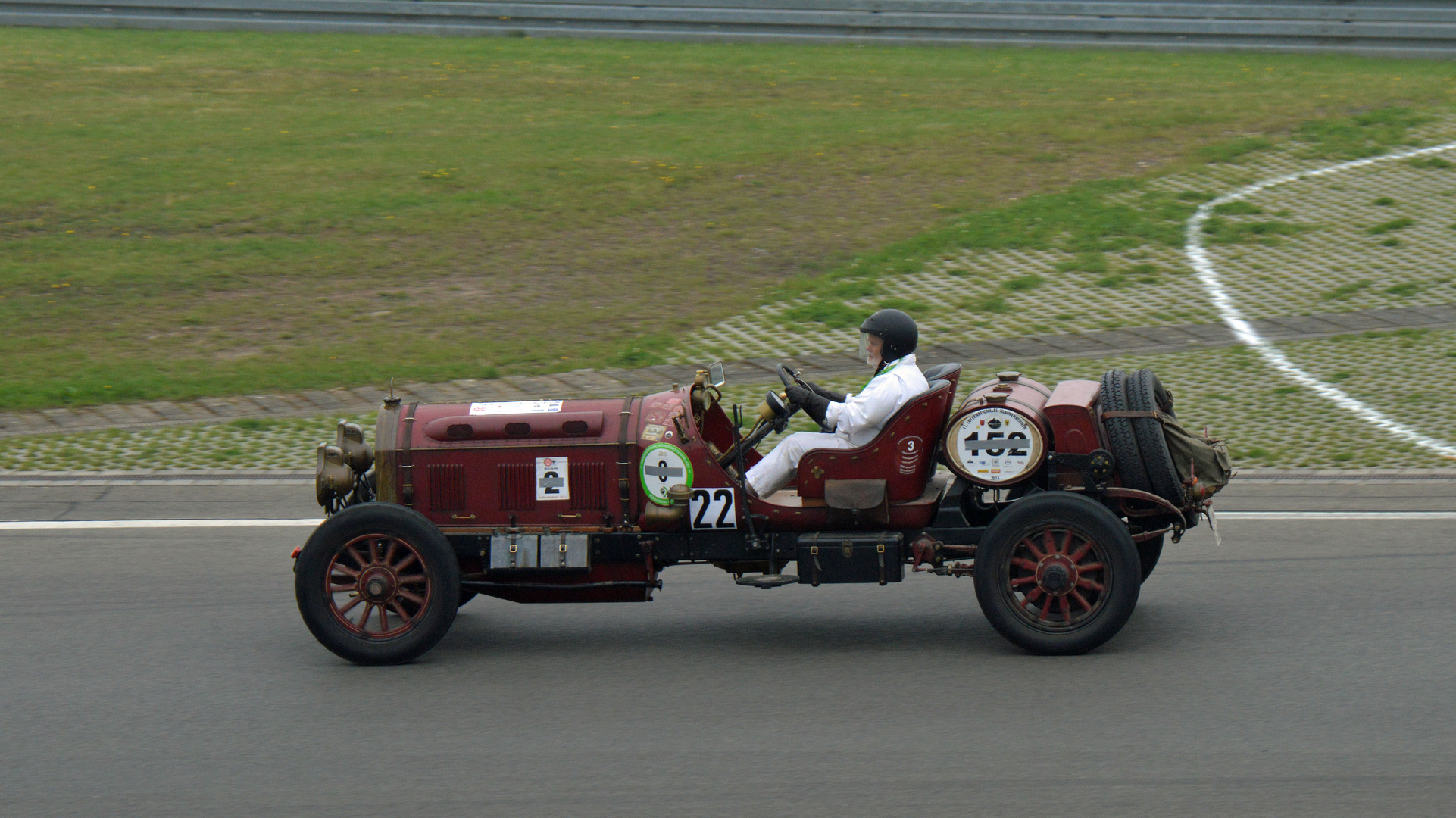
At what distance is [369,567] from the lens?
19.8 feet

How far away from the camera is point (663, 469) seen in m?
6.12

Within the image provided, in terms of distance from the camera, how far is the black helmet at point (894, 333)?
620 centimetres

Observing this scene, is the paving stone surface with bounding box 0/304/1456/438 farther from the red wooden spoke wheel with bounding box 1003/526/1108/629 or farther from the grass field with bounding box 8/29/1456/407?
the red wooden spoke wheel with bounding box 1003/526/1108/629

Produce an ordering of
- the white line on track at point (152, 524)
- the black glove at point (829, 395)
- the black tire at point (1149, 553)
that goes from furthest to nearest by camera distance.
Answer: the white line on track at point (152, 524), the black tire at point (1149, 553), the black glove at point (829, 395)

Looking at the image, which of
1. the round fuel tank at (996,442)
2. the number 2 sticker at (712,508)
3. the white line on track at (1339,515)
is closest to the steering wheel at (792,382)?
the number 2 sticker at (712,508)

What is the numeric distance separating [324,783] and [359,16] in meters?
18.6

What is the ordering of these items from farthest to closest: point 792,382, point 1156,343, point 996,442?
point 1156,343 → point 792,382 → point 996,442

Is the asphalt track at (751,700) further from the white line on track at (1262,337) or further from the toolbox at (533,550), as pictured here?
the white line on track at (1262,337)

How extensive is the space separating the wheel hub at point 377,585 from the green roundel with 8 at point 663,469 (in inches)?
41.6

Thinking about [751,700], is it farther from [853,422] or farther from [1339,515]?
[1339,515]

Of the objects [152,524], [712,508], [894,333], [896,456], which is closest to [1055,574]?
[896,456]

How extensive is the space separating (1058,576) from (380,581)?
2.62m

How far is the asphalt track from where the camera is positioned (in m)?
4.88

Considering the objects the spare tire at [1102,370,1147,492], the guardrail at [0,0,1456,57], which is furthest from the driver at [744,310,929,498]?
the guardrail at [0,0,1456,57]
